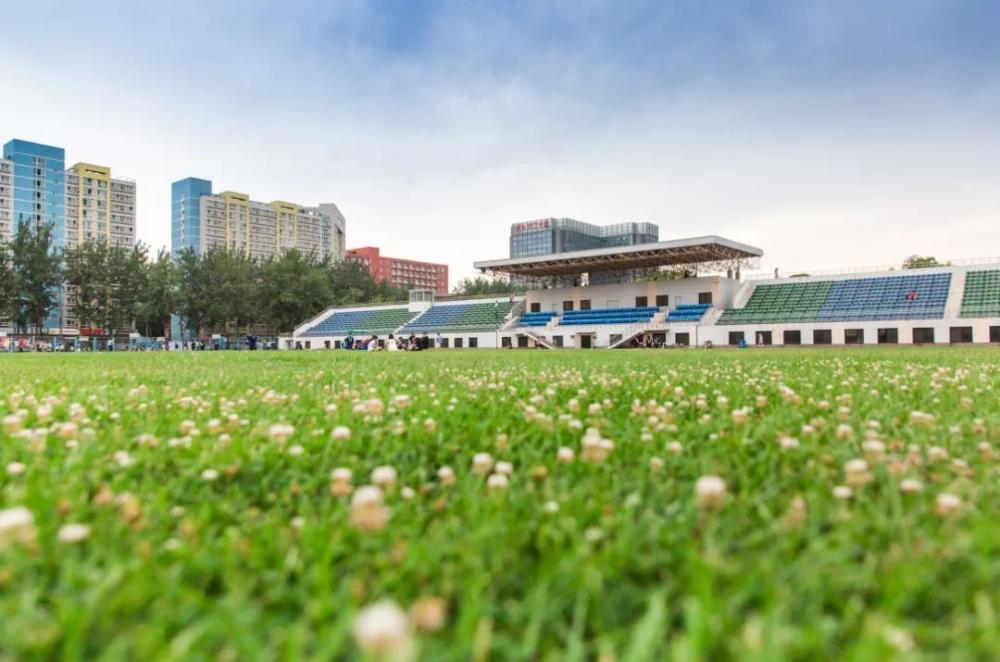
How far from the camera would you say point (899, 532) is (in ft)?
4.68

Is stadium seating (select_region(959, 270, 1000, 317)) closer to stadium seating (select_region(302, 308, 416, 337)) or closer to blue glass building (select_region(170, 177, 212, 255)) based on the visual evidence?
stadium seating (select_region(302, 308, 416, 337))

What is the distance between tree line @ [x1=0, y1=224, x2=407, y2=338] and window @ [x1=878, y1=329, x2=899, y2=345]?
54.7m

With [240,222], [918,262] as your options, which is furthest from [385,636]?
[240,222]

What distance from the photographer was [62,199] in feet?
315

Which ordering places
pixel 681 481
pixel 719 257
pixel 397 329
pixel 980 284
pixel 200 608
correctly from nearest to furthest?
pixel 200 608, pixel 681 481, pixel 980 284, pixel 719 257, pixel 397 329

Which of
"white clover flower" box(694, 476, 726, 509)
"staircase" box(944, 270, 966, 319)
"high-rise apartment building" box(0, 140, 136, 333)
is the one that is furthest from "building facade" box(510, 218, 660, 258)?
"white clover flower" box(694, 476, 726, 509)

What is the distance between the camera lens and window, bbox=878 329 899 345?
36.4 m

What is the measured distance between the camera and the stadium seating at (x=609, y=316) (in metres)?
45.5

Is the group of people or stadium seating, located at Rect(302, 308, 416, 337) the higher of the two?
stadium seating, located at Rect(302, 308, 416, 337)

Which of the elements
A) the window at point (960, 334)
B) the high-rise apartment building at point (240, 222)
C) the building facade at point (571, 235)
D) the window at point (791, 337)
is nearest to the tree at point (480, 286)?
the building facade at point (571, 235)

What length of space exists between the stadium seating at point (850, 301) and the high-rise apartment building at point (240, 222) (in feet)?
276

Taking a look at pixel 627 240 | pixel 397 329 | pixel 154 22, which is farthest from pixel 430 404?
pixel 627 240

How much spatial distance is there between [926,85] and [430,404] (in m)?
25.9

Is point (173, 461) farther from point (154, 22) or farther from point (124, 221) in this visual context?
point (124, 221)
